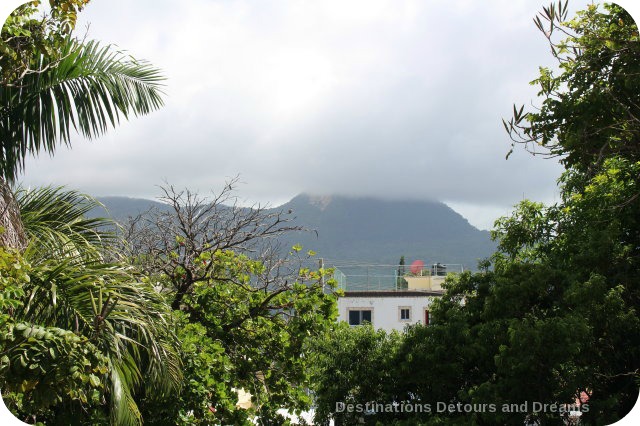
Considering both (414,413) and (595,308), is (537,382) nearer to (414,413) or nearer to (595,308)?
(595,308)

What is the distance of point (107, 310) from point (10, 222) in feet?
3.57

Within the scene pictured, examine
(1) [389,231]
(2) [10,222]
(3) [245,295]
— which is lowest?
(3) [245,295]

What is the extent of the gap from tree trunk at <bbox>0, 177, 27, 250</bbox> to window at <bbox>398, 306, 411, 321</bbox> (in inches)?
673

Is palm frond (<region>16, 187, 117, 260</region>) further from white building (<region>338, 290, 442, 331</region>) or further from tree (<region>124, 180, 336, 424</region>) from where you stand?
white building (<region>338, 290, 442, 331</region>)

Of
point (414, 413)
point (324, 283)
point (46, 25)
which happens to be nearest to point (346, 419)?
point (414, 413)

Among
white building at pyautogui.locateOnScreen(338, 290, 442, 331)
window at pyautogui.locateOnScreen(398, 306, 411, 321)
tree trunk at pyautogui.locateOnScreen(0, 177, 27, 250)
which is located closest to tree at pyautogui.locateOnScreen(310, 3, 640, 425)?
tree trunk at pyautogui.locateOnScreen(0, 177, 27, 250)

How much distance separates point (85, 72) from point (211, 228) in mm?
2264

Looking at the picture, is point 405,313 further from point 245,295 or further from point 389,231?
point 389,231

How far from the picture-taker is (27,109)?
609 centimetres

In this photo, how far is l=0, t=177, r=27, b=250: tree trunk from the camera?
199 inches

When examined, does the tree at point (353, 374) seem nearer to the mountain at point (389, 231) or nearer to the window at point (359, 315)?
the window at point (359, 315)

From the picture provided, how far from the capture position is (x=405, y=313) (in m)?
22.2

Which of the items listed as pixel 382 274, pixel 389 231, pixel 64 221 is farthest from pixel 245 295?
pixel 389 231

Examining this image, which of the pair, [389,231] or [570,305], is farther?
[389,231]
